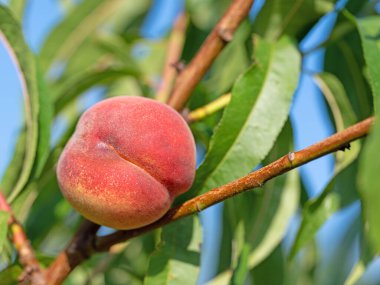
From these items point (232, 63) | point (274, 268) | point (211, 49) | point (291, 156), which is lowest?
point (274, 268)

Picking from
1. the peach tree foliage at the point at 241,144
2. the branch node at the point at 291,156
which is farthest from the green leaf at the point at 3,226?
the branch node at the point at 291,156

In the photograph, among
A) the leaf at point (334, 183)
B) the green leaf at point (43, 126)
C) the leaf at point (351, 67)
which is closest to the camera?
the leaf at point (334, 183)

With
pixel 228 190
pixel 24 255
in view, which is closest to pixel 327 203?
pixel 228 190

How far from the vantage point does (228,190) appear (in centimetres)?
99

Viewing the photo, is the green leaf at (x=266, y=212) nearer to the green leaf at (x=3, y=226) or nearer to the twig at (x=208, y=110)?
the twig at (x=208, y=110)

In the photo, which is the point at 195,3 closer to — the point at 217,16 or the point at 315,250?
the point at 217,16

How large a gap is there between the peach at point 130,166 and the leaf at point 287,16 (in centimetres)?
57

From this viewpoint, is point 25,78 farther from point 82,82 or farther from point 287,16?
point 287,16

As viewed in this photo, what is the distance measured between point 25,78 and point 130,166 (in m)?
0.48

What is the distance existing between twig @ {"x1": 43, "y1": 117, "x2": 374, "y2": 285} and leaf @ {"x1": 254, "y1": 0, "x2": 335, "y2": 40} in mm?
671

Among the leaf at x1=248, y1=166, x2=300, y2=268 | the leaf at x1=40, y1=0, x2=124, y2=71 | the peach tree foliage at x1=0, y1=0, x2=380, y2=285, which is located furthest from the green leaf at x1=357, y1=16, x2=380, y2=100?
the leaf at x1=40, y1=0, x2=124, y2=71

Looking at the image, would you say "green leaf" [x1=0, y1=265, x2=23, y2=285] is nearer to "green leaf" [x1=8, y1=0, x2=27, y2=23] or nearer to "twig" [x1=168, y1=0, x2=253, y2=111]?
"twig" [x1=168, y1=0, x2=253, y2=111]

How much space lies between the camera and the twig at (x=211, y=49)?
142 centimetres

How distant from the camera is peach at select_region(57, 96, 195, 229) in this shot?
1102 mm
